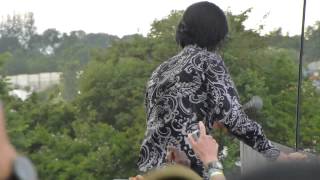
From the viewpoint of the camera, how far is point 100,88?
8.73 metres

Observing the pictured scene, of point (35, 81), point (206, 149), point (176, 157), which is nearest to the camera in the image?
point (206, 149)

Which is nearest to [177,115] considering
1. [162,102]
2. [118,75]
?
[162,102]

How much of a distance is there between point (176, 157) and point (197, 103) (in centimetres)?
22

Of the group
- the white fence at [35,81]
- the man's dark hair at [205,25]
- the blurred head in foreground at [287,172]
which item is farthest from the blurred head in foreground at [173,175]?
the white fence at [35,81]

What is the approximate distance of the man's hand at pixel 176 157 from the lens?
10.5 ft

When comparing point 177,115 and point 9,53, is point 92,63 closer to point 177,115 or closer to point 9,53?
point 9,53

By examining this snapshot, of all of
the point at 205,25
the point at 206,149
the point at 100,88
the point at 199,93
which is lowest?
the point at 100,88

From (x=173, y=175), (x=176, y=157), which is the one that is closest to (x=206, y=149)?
(x=176, y=157)

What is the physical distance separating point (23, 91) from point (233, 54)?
2.32 metres

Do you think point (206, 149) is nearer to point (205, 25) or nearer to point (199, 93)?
point (199, 93)

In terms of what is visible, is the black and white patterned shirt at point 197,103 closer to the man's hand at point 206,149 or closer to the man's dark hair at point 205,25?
the man's dark hair at point 205,25

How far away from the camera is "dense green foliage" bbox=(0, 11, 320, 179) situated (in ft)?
26.2

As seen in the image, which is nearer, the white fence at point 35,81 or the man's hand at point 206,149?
the man's hand at point 206,149

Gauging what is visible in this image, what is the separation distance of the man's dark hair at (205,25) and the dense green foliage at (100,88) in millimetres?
4222
